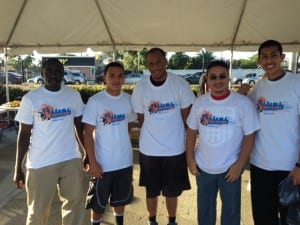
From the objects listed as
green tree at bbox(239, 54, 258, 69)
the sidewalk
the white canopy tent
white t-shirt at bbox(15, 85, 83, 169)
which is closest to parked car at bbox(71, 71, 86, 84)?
green tree at bbox(239, 54, 258, 69)

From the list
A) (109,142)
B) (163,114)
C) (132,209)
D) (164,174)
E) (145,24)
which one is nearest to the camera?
(109,142)

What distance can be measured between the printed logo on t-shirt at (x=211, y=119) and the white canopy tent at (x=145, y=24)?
2746 millimetres

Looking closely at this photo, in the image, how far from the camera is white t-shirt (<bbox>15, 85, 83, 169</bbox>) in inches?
114

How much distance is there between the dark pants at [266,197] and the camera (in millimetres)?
2863

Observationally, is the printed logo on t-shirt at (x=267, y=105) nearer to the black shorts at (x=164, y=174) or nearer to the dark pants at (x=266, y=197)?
the dark pants at (x=266, y=197)

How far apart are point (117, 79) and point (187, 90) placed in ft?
2.29

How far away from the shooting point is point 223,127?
2.81m

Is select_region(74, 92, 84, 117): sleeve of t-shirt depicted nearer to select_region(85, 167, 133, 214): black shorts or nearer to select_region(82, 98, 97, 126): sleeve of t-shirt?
select_region(82, 98, 97, 126): sleeve of t-shirt

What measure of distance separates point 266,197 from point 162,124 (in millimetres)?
1114

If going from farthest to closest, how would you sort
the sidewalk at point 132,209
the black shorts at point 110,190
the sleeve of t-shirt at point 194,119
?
the sidewalk at point 132,209
the black shorts at point 110,190
the sleeve of t-shirt at point 194,119

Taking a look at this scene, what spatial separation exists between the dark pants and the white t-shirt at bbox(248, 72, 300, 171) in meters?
0.09

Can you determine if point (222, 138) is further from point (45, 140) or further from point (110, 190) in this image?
point (45, 140)

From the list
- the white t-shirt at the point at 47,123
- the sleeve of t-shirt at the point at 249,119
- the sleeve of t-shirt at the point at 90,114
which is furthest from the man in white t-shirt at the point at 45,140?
the sleeve of t-shirt at the point at 249,119

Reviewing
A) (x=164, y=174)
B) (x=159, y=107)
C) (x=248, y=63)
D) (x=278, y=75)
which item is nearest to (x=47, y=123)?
(x=159, y=107)
